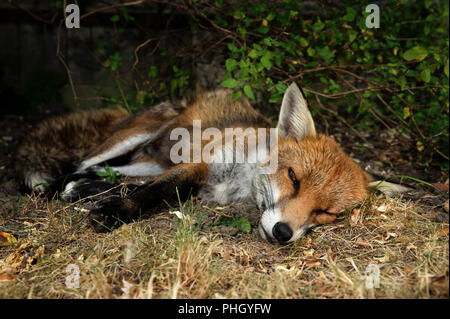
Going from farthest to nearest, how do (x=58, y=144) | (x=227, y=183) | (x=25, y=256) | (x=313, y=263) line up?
(x=58, y=144) → (x=227, y=183) → (x=313, y=263) → (x=25, y=256)

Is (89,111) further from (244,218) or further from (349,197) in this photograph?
(349,197)

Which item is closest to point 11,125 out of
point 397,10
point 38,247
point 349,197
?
point 38,247

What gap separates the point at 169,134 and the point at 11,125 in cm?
244

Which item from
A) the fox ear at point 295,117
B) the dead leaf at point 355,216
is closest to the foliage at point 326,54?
the fox ear at point 295,117

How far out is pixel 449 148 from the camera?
3.56 meters

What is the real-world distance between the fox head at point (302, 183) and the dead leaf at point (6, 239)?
4.70 ft

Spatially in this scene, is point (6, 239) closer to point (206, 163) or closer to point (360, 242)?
point (206, 163)

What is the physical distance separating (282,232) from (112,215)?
104 cm

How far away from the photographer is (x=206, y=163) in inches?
110

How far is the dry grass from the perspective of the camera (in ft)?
5.24

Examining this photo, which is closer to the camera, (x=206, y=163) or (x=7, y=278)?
(x=7, y=278)

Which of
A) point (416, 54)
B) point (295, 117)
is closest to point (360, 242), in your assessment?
point (295, 117)

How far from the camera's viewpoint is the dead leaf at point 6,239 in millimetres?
1997

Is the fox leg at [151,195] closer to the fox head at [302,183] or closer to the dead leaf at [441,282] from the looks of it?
the fox head at [302,183]
